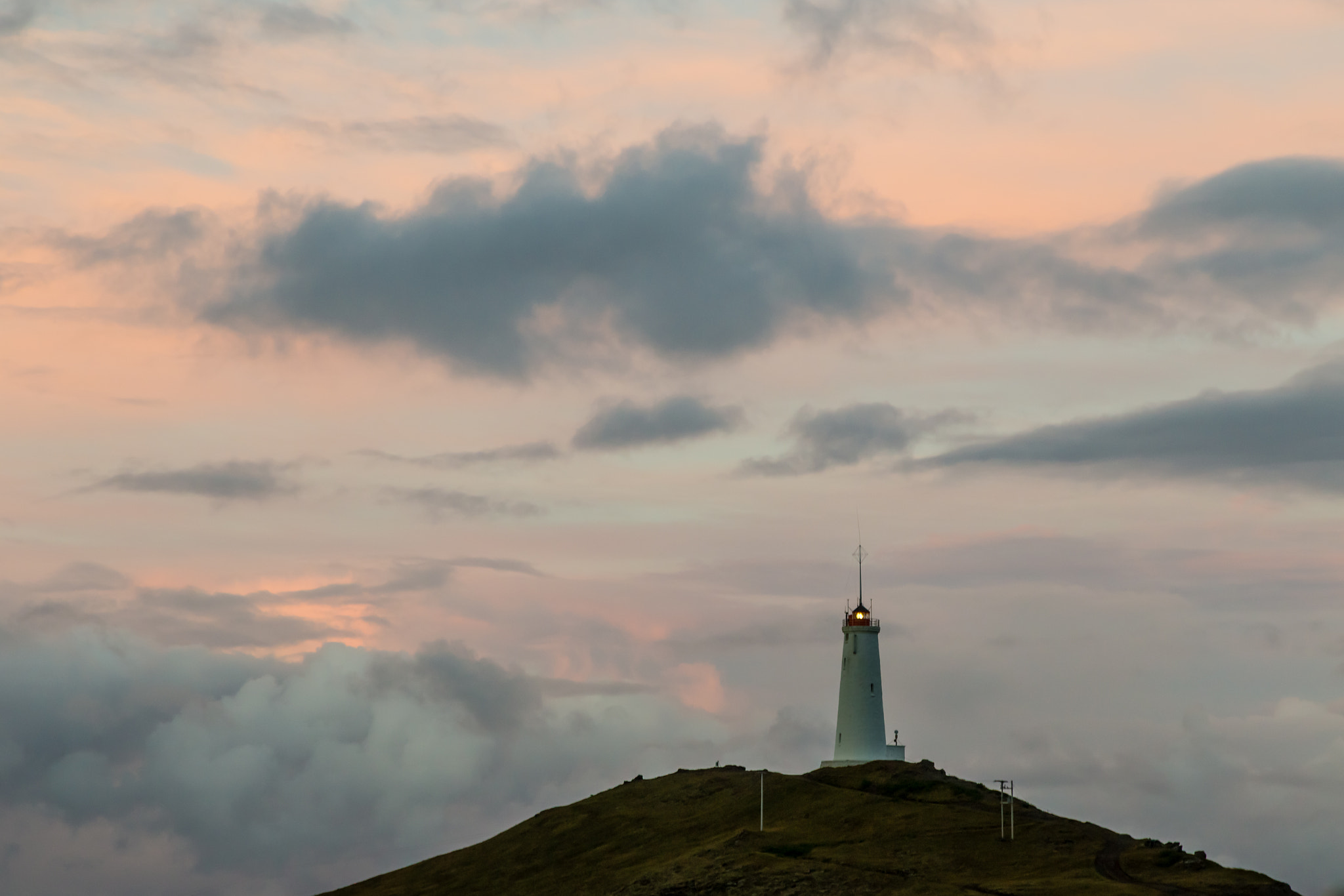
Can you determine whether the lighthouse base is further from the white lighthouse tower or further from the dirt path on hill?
the dirt path on hill

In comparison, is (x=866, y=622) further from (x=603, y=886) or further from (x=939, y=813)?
(x=603, y=886)

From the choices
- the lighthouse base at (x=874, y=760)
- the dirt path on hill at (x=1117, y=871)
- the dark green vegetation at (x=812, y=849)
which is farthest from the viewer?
the lighthouse base at (x=874, y=760)

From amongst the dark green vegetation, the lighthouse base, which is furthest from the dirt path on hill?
the lighthouse base

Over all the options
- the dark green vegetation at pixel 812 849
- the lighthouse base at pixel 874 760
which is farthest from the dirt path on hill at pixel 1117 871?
the lighthouse base at pixel 874 760

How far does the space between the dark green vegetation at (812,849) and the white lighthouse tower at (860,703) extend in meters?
5.52

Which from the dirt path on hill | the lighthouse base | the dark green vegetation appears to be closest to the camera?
the dirt path on hill

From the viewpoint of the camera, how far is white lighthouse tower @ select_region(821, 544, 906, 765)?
162500 mm

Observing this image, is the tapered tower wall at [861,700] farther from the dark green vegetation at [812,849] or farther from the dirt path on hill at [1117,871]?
the dirt path on hill at [1117,871]

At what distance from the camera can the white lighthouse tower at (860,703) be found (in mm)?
162500

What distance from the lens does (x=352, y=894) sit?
162m

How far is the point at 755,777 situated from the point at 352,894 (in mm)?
45260

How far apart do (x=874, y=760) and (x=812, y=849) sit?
3669cm

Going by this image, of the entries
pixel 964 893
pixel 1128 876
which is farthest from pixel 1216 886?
pixel 964 893

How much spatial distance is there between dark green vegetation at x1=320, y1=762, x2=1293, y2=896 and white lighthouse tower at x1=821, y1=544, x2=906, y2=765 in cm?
552
